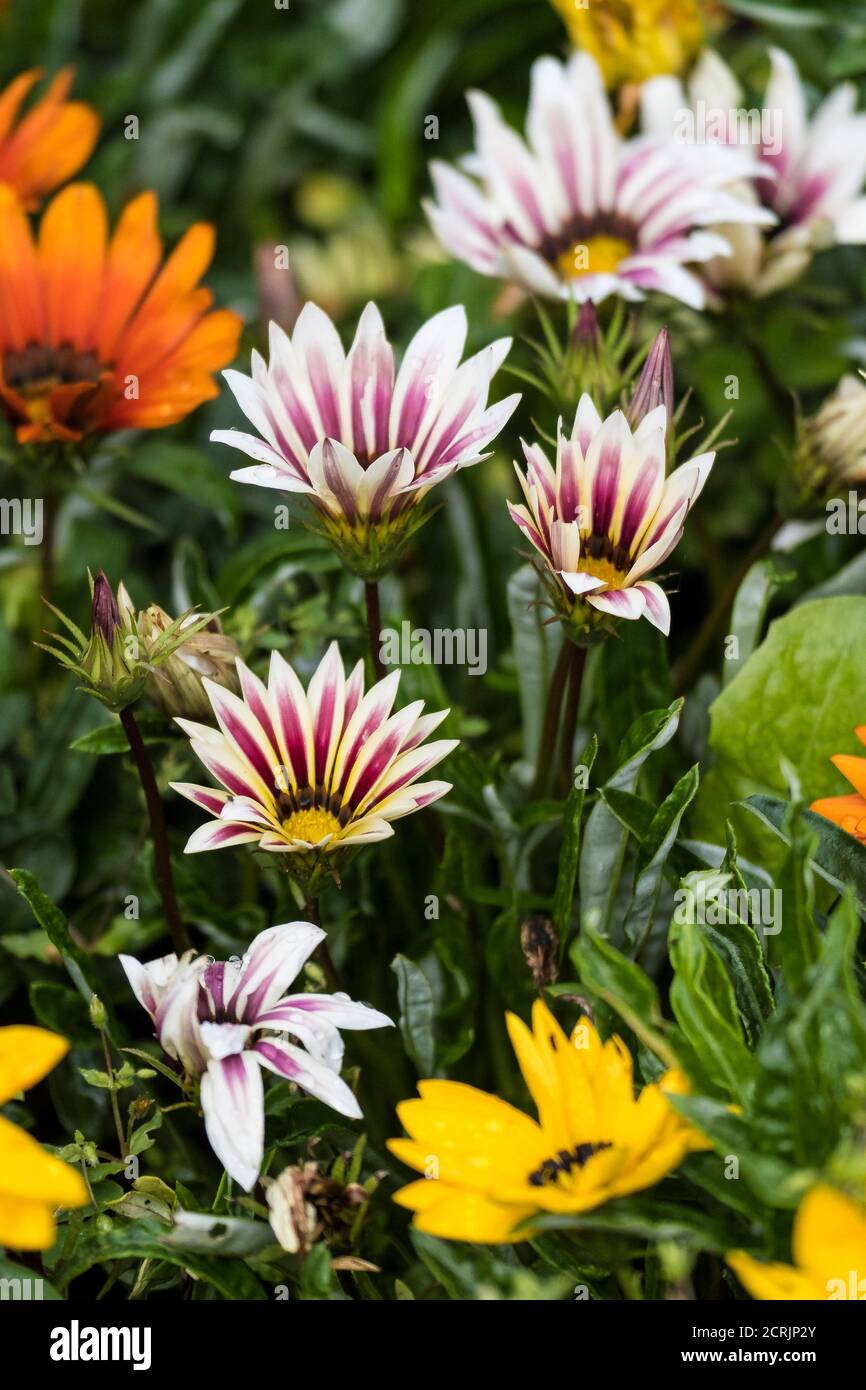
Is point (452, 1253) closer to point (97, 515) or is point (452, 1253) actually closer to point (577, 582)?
point (577, 582)

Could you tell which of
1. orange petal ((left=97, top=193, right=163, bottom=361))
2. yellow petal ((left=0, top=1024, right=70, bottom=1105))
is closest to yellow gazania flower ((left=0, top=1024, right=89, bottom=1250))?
yellow petal ((left=0, top=1024, right=70, bottom=1105))

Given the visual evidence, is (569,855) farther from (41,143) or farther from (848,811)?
(41,143)

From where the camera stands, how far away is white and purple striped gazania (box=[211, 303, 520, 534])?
561 mm

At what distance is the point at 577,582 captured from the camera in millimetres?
529

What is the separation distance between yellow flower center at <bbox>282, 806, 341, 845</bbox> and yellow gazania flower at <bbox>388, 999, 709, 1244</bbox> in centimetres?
10

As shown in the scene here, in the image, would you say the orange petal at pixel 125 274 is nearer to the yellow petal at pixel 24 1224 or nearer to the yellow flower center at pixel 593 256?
the yellow flower center at pixel 593 256

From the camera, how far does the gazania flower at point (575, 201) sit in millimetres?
734

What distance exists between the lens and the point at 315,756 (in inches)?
22.7

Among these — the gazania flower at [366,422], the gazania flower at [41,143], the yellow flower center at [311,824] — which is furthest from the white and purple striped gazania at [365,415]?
the gazania flower at [41,143]

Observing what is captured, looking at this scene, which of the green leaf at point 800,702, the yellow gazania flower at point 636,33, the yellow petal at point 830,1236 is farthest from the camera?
the yellow gazania flower at point 636,33

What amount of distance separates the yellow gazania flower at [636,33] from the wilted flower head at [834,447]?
1.07ft

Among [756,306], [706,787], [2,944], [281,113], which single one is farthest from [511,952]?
[281,113]

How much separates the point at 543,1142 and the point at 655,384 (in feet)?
1.01
